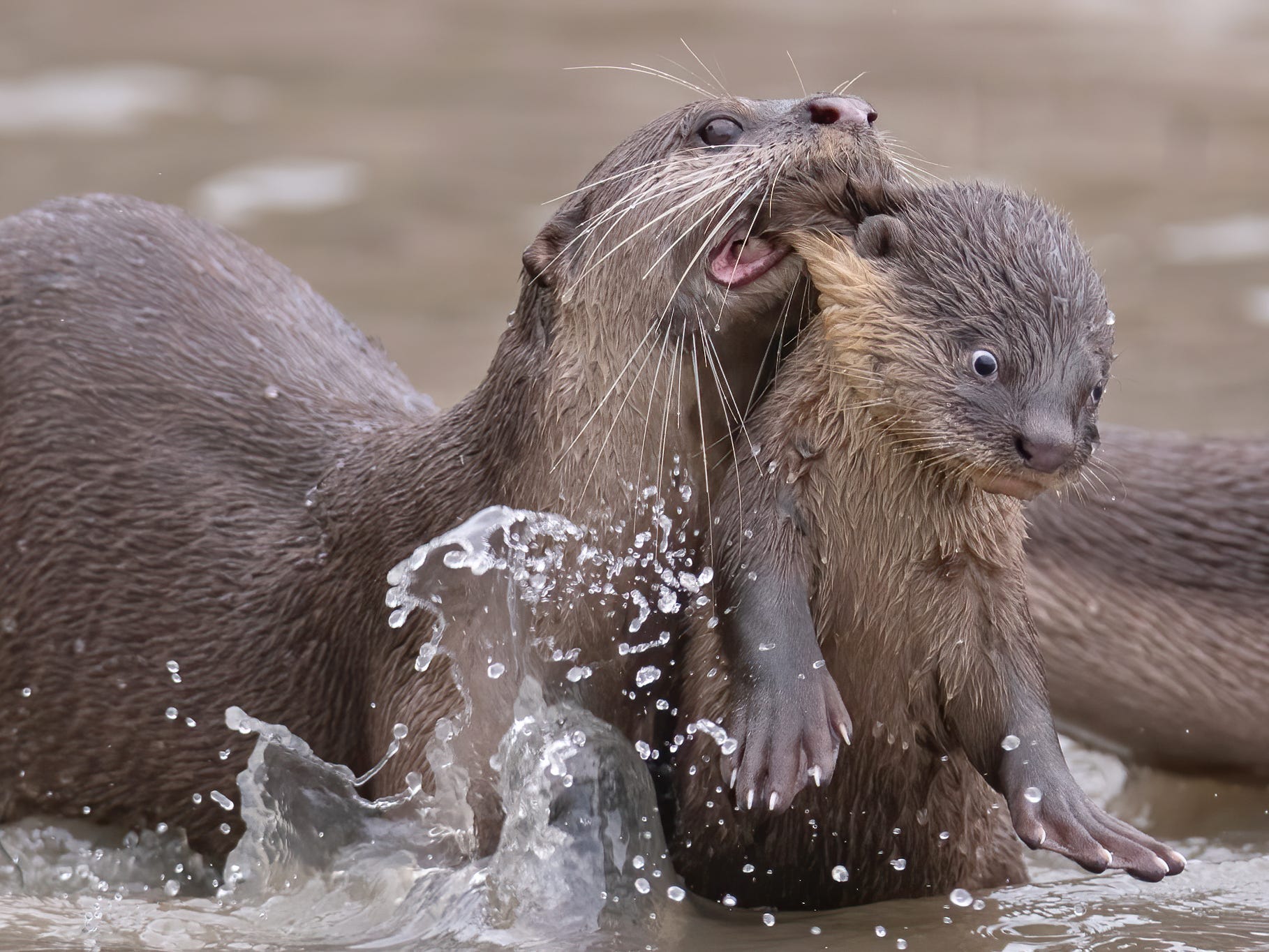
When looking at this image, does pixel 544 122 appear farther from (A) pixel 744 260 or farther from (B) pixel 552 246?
(A) pixel 744 260

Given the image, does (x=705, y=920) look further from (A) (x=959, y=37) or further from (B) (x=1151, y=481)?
(A) (x=959, y=37)

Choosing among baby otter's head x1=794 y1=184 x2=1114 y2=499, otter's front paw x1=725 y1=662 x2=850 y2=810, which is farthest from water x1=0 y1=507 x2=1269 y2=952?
baby otter's head x1=794 y1=184 x2=1114 y2=499

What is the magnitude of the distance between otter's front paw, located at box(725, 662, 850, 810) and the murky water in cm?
37

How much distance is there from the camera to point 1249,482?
4047mm

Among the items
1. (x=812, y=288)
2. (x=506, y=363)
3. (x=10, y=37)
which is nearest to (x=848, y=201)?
(x=812, y=288)

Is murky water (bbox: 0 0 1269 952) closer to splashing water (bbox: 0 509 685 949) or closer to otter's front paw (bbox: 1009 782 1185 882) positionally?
splashing water (bbox: 0 509 685 949)

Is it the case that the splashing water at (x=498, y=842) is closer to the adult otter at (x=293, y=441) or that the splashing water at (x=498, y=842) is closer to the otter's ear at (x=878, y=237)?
the adult otter at (x=293, y=441)

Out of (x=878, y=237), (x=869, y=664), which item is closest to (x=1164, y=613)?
(x=869, y=664)

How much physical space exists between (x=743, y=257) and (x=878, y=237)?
178 mm

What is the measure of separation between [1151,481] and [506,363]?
1607 millimetres

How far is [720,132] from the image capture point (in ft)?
9.34

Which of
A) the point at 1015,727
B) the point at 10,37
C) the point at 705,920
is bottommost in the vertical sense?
the point at 705,920

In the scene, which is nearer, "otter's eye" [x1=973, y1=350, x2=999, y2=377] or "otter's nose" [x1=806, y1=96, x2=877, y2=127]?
"otter's eye" [x1=973, y1=350, x2=999, y2=377]

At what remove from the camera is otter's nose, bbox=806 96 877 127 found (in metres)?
2.72
